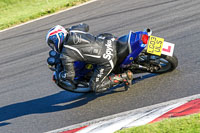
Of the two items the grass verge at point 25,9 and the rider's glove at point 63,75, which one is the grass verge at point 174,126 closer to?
the rider's glove at point 63,75

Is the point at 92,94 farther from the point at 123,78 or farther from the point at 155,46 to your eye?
the point at 155,46

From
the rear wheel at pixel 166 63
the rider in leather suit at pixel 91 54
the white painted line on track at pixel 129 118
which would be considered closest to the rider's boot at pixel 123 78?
the rider in leather suit at pixel 91 54

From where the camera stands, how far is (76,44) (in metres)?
5.90

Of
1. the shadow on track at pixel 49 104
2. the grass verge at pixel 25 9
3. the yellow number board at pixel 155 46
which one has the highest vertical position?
the grass verge at pixel 25 9

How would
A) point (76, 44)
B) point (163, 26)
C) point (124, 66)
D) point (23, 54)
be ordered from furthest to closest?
point (23, 54)
point (163, 26)
point (124, 66)
point (76, 44)

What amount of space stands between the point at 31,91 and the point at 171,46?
12.4 ft

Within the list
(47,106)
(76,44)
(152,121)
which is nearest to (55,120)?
(47,106)

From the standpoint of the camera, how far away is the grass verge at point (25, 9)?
54.6ft

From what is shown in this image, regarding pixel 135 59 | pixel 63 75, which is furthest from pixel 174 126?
pixel 63 75

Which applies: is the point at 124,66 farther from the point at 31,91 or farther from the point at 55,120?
the point at 31,91

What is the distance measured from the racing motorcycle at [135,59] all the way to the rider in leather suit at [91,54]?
174 millimetres

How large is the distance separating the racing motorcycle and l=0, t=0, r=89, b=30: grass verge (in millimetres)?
10615

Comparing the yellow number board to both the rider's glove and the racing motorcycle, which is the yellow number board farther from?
the rider's glove

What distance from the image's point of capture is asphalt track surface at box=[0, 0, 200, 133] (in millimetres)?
6201
